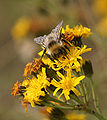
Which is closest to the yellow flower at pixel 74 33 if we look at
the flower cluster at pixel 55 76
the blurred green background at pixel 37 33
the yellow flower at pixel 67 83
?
the flower cluster at pixel 55 76

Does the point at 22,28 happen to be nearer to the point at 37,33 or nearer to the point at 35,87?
the point at 37,33

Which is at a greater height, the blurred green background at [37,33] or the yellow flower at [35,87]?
the blurred green background at [37,33]

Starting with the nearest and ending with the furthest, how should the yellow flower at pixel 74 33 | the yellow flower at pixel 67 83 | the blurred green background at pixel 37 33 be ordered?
the yellow flower at pixel 67 83
the yellow flower at pixel 74 33
the blurred green background at pixel 37 33

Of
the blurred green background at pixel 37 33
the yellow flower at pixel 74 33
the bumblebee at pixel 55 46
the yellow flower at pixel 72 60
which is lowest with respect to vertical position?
the yellow flower at pixel 72 60

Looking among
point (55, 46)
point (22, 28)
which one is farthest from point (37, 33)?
point (55, 46)

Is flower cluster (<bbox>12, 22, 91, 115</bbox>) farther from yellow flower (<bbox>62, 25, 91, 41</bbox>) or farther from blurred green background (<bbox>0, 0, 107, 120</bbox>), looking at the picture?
blurred green background (<bbox>0, 0, 107, 120</bbox>)

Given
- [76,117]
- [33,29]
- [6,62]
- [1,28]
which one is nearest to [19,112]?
[76,117]

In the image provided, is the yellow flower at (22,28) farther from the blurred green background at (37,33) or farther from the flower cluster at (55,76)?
the flower cluster at (55,76)
